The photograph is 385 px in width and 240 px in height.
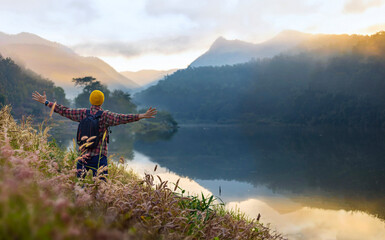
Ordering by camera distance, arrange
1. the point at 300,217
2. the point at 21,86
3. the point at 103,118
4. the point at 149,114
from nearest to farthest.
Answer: the point at 149,114, the point at 103,118, the point at 300,217, the point at 21,86

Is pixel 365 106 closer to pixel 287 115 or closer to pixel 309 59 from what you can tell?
pixel 287 115

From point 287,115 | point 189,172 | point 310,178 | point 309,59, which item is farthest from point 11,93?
point 309,59

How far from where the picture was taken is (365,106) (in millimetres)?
116438

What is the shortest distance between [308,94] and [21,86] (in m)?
120

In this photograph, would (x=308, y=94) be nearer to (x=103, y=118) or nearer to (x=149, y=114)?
(x=149, y=114)

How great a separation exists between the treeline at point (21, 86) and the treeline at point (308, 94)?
307ft

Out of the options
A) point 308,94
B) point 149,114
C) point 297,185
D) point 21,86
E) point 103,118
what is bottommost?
point 297,185

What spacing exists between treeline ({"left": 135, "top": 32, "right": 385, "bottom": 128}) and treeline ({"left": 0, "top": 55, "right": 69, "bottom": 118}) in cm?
9365

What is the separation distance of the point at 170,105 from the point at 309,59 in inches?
3534

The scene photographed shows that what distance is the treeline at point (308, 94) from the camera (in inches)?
4806

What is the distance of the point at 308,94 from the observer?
146m

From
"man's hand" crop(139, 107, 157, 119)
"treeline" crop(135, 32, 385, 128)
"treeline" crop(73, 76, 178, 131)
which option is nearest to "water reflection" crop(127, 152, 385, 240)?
"man's hand" crop(139, 107, 157, 119)

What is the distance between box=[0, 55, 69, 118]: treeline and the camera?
82188mm

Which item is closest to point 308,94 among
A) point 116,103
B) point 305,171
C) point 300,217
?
point 116,103
